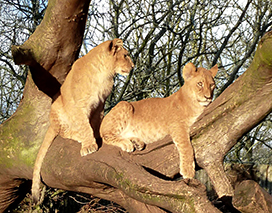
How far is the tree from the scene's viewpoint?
227 centimetres

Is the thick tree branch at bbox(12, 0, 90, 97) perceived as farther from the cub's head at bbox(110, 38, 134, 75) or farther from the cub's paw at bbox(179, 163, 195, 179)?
the cub's paw at bbox(179, 163, 195, 179)

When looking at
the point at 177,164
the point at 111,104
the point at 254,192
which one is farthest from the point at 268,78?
the point at 111,104

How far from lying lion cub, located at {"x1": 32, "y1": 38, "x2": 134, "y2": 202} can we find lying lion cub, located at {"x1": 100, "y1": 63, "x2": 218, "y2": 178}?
0.69 ft

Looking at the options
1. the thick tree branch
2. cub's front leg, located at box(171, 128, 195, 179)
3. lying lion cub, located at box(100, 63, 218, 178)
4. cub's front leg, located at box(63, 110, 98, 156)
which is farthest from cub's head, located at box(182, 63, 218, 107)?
the thick tree branch

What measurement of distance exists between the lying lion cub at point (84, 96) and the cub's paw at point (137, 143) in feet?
1.15

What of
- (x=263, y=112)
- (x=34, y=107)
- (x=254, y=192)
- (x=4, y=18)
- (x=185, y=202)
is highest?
(x=4, y=18)

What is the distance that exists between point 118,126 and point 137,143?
25 cm

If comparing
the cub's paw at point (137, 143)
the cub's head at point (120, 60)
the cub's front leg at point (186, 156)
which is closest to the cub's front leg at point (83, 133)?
the cub's paw at point (137, 143)

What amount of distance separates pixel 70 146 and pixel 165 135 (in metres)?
0.88

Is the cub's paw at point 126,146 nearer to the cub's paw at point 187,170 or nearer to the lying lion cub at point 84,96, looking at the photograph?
the lying lion cub at point 84,96

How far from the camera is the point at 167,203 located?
7.18 feet

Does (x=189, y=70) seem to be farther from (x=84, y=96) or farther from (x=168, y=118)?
(x=84, y=96)

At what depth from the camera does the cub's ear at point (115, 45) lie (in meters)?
3.17

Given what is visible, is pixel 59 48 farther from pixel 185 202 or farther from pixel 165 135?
pixel 185 202
